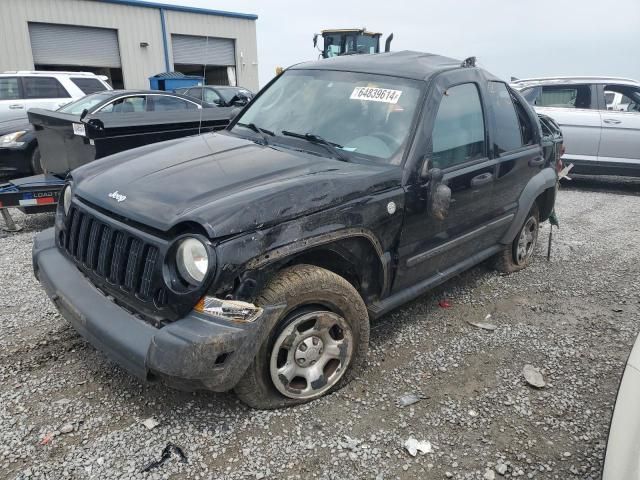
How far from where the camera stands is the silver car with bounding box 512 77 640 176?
7867 mm

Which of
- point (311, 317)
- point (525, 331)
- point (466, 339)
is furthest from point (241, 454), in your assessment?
point (525, 331)

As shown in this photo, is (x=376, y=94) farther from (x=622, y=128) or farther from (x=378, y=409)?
(x=622, y=128)

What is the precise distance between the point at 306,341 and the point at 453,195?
1.44 metres

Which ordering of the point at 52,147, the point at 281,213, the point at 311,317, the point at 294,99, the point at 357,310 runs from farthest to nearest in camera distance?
the point at 52,147
the point at 294,99
the point at 357,310
the point at 311,317
the point at 281,213

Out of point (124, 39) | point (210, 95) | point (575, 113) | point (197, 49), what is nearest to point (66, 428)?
point (575, 113)

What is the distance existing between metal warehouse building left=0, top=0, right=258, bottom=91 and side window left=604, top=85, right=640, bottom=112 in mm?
12378

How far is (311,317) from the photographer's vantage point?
2.53 m

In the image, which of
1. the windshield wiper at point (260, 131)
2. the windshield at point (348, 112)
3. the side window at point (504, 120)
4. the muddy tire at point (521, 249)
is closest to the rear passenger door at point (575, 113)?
the muddy tire at point (521, 249)

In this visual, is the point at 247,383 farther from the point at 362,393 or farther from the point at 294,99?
the point at 294,99

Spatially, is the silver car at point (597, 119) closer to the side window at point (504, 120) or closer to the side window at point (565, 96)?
the side window at point (565, 96)

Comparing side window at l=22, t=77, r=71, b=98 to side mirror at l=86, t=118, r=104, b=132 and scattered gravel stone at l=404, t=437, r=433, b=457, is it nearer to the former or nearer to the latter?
side mirror at l=86, t=118, r=104, b=132

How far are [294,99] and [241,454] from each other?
239 cm

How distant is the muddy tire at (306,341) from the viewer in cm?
240

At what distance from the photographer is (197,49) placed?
2317 centimetres
